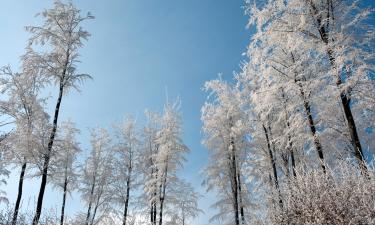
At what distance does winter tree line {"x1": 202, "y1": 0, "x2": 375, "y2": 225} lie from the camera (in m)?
6.82

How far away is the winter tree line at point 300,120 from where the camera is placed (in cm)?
682

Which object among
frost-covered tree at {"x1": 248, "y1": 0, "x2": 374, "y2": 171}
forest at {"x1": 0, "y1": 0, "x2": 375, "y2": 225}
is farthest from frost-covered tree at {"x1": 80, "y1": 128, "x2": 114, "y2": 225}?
frost-covered tree at {"x1": 248, "y1": 0, "x2": 374, "y2": 171}

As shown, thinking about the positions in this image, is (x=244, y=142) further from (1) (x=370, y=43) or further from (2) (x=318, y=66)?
(1) (x=370, y=43)

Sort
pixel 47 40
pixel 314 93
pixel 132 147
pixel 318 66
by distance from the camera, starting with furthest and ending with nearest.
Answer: pixel 132 147 < pixel 47 40 < pixel 314 93 < pixel 318 66

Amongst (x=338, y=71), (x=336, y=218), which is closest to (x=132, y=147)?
(x=338, y=71)

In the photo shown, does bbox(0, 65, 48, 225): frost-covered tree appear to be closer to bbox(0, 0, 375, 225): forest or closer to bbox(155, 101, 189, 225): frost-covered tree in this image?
bbox(0, 0, 375, 225): forest

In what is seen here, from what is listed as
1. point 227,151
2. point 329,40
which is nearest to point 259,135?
point 227,151

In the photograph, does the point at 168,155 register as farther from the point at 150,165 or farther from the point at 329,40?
the point at 329,40

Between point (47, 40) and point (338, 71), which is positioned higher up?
point (47, 40)

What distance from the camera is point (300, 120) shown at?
1244cm

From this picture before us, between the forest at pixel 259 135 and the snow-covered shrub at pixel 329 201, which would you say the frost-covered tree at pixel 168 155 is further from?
the snow-covered shrub at pixel 329 201

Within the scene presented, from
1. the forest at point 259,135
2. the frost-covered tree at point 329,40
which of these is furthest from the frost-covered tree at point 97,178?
the frost-covered tree at point 329,40

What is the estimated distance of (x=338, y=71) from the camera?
1009 centimetres

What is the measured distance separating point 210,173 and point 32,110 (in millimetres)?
10116
